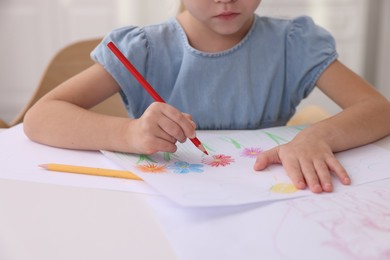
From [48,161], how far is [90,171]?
83 mm

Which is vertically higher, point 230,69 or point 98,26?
point 230,69

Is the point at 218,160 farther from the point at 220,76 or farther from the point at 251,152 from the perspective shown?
the point at 220,76

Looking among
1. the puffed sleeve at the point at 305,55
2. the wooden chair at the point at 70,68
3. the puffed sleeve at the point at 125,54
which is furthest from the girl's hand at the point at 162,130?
the wooden chair at the point at 70,68

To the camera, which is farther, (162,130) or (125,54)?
(125,54)

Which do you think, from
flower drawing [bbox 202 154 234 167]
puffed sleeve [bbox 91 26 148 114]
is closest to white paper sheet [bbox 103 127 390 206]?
flower drawing [bbox 202 154 234 167]

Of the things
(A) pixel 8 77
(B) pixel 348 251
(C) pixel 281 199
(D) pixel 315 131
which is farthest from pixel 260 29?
(A) pixel 8 77

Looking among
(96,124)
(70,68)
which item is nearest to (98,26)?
(70,68)

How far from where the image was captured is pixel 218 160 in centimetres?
64

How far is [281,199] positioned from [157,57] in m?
0.48

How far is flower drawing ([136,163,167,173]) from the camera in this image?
60 cm

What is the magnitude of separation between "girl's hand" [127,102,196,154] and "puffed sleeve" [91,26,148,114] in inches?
9.1

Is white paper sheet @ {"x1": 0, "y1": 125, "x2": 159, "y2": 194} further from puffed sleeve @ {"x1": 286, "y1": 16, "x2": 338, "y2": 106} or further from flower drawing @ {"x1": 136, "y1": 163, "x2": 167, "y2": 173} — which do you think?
puffed sleeve @ {"x1": 286, "y1": 16, "x2": 338, "y2": 106}

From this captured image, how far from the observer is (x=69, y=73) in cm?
129

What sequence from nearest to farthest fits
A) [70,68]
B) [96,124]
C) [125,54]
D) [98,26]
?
[96,124]
[125,54]
[70,68]
[98,26]
